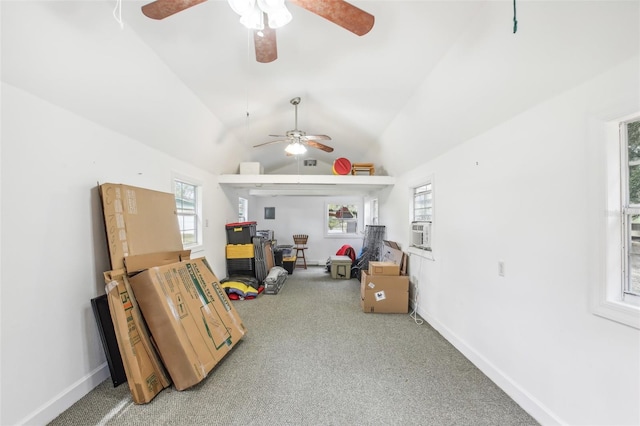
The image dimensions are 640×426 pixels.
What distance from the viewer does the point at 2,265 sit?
4.74 ft

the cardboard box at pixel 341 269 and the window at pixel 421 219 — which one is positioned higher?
the window at pixel 421 219

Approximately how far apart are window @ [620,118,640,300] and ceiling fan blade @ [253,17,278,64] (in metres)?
2.03

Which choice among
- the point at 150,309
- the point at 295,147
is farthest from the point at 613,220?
the point at 295,147

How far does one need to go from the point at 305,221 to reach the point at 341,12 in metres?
6.63

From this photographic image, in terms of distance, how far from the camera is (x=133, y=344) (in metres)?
1.91

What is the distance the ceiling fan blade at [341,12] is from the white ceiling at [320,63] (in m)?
0.66

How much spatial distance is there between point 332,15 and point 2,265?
7.65 feet

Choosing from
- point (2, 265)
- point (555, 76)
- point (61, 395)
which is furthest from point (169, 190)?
point (555, 76)

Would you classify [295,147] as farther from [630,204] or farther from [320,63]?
[630,204]

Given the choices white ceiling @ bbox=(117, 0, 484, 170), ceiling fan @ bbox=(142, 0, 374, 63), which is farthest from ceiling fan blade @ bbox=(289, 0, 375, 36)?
white ceiling @ bbox=(117, 0, 484, 170)

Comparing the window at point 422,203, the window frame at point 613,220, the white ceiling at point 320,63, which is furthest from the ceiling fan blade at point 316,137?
the window frame at point 613,220

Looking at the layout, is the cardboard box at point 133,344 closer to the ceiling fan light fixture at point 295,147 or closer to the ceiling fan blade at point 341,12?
the ceiling fan blade at point 341,12

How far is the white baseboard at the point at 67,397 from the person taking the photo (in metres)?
1.58

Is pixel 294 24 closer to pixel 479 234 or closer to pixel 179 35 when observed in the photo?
pixel 179 35
